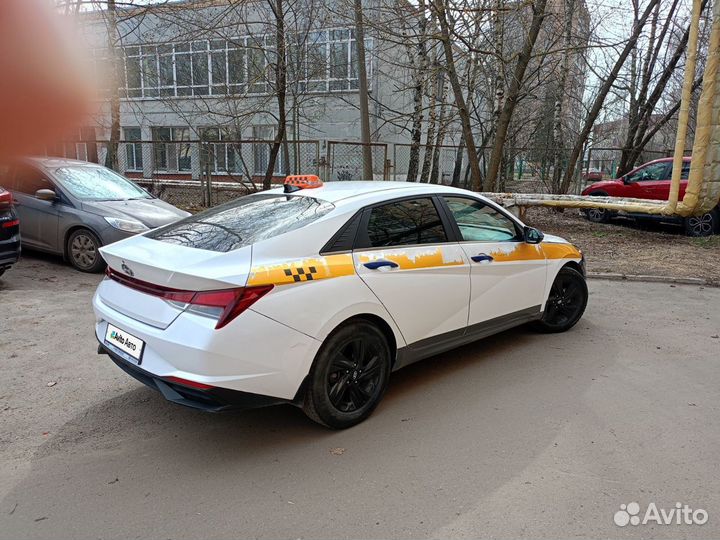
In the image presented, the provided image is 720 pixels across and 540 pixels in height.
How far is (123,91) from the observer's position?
16.2m

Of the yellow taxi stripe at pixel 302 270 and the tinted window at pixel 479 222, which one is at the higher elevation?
the tinted window at pixel 479 222

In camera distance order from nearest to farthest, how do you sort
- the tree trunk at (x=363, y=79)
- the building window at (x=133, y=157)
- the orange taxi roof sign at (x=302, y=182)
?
the orange taxi roof sign at (x=302, y=182)
the tree trunk at (x=363, y=79)
the building window at (x=133, y=157)

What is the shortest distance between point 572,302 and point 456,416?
7.98ft

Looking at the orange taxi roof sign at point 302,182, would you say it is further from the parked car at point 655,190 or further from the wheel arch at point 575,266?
the parked car at point 655,190

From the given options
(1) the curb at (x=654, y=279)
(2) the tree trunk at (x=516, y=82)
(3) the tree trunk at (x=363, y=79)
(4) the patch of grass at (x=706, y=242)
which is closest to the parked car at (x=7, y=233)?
(3) the tree trunk at (x=363, y=79)

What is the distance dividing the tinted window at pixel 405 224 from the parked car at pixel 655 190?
355 inches

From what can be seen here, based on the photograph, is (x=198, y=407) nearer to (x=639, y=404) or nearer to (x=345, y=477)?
(x=345, y=477)

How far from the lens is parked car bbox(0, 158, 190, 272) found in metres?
7.24

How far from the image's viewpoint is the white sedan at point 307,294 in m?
2.81

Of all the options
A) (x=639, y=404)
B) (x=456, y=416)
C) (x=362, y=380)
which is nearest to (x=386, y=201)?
(x=362, y=380)

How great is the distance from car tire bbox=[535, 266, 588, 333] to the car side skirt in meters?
0.32

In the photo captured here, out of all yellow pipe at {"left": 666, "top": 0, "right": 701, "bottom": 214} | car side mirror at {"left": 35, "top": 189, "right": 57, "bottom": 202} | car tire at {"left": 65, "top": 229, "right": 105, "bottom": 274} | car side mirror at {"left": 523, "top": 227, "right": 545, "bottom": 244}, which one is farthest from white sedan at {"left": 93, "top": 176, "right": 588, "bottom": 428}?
yellow pipe at {"left": 666, "top": 0, "right": 701, "bottom": 214}

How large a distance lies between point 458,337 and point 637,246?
7.89m

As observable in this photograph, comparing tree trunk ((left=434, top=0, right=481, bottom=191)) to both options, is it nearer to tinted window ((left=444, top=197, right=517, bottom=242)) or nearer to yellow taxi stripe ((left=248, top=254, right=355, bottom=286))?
tinted window ((left=444, top=197, right=517, bottom=242))
